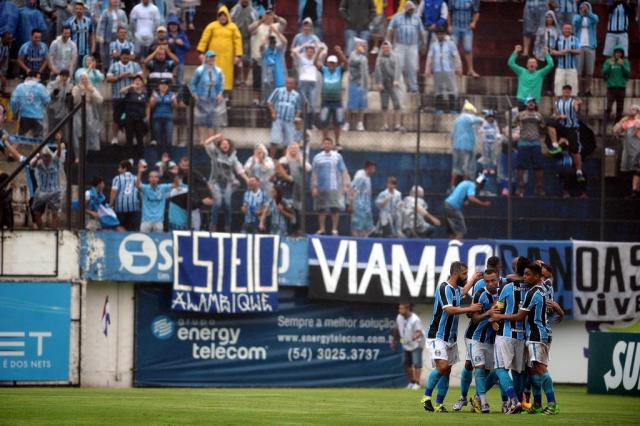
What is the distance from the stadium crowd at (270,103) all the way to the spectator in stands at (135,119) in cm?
2

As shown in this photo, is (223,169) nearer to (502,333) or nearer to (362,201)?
(362,201)

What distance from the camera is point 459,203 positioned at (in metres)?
26.4

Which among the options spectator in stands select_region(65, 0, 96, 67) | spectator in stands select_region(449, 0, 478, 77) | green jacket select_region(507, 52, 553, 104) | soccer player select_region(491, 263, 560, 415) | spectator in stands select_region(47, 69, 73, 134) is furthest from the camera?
spectator in stands select_region(449, 0, 478, 77)

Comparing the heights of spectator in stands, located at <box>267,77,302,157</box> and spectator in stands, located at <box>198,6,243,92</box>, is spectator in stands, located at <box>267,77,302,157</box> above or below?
below

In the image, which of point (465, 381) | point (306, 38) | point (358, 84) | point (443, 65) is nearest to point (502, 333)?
point (465, 381)

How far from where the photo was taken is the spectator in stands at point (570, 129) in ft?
88.6

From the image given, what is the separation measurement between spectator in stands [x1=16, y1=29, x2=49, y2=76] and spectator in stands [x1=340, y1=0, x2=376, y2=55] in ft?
21.7

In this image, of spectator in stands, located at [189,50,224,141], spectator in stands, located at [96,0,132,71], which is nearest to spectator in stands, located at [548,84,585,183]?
spectator in stands, located at [189,50,224,141]

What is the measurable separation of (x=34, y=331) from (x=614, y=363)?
34.6 ft

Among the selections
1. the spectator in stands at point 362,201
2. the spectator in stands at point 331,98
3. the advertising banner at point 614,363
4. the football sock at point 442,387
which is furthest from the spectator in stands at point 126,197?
the football sock at point 442,387

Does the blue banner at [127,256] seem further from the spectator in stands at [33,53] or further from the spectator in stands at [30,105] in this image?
the spectator in stands at [33,53]

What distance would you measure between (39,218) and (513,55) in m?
11.3

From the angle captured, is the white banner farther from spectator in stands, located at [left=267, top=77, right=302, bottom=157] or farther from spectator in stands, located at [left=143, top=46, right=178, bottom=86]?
spectator in stands, located at [left=143, top=46, right=178, bottom=86]

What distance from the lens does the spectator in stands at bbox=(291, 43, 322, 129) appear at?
90.2 feet
